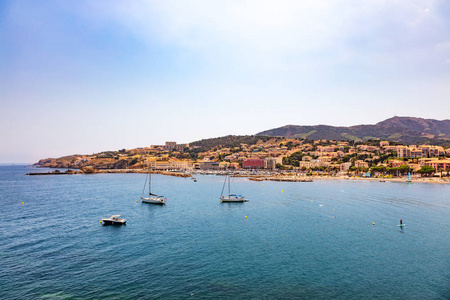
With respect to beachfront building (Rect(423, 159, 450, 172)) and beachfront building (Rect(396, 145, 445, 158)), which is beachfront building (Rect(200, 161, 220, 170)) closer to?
beachfront building (Rect(396, 145, 445, 158))

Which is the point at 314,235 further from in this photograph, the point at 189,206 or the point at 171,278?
the point at 189,206

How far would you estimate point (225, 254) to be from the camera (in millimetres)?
23984

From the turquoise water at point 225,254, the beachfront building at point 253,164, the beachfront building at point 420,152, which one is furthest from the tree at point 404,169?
the turquoise water at point 225,254

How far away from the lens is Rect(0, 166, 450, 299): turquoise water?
1788 centimetres

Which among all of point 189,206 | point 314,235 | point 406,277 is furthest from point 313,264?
point 189,206

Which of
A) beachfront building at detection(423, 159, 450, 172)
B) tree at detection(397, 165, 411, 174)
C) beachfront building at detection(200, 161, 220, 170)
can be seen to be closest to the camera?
beachfront building at detection(423, 159, 450, 172)

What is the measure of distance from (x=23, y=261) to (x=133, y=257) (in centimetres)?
825

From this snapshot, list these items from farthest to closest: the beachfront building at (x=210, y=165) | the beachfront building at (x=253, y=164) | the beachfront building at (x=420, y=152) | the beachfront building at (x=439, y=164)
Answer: the beachfront building at (x=210, y=165)
the beachfront building at (x=253, y=164)
the beachfront building at (x=420, y=152)
the beachfront building at (x=439, y=164)

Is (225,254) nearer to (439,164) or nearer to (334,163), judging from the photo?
(439,164)

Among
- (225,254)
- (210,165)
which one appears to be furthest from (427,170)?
(210,165)

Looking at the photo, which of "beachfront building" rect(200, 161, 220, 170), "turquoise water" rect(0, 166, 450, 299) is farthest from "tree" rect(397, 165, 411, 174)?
"beachfront building" rect(200, 161, 220, 170)

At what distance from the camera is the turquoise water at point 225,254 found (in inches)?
704

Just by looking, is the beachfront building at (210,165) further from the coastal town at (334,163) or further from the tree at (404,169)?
the tree at (404,169)

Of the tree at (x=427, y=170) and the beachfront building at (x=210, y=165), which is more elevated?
the beachfront building at (x=210, y=165)
